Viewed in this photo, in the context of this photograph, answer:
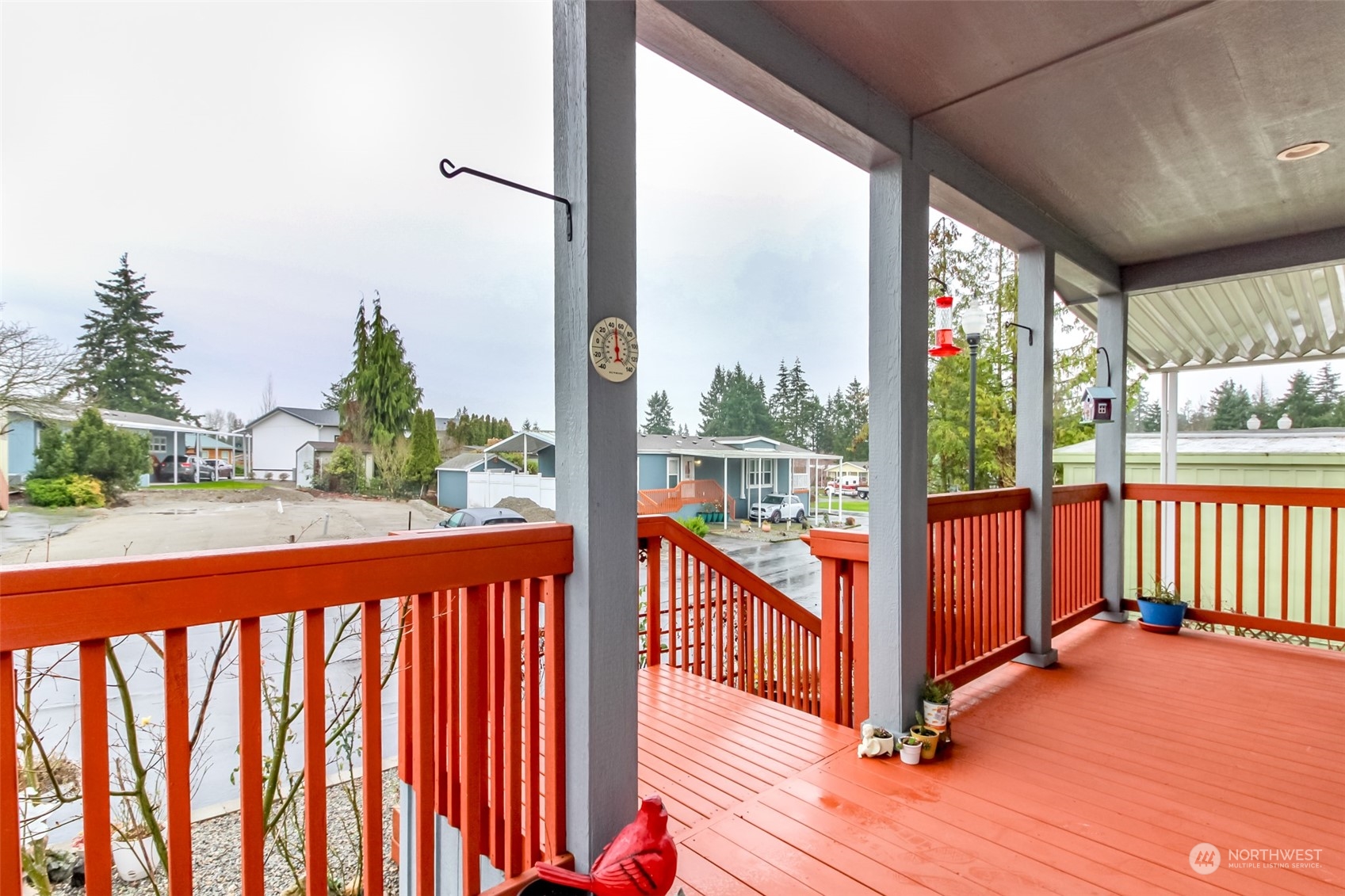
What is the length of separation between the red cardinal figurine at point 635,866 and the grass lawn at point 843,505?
168cm

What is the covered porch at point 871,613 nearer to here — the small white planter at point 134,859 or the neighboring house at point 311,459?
the neighboring house at point 311,459

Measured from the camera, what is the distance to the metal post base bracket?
127 inches

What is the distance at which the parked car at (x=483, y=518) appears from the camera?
5.09 feet

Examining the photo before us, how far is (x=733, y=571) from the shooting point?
10.4ft

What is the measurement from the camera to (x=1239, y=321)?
4.66 m

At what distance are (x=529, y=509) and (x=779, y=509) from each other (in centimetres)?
177

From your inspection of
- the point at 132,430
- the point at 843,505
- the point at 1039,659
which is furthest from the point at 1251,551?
the point at 132,430

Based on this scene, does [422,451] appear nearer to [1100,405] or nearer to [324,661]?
[324,661]

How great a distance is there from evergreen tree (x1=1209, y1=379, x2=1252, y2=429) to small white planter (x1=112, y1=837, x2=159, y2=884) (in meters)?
7.43

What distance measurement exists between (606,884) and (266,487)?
1.14 metres

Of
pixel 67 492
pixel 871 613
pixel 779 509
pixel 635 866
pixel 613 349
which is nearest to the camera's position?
pixel 67 492

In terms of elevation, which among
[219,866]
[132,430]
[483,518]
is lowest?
[219,866]

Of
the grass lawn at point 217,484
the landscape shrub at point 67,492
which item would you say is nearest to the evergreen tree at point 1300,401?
the grass lawn at point 217,484

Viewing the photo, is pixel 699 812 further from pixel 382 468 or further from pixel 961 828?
pixel 382 468
